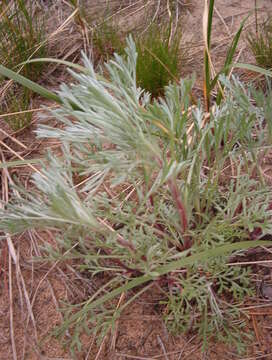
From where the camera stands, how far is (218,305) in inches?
48.0

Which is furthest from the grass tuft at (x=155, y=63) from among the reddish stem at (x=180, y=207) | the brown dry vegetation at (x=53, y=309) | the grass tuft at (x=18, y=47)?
the reddish stem at (x=180, y=207)

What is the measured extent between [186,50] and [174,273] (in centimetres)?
111

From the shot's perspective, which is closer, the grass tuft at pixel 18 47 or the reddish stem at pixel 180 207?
the reddish stem at pixel 180 207

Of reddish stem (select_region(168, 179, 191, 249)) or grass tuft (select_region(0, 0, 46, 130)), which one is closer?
reddish stem (select_region(168, 179, 191, 249))

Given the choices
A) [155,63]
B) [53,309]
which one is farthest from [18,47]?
[53,309]

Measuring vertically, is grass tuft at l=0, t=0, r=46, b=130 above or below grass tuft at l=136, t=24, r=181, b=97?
above

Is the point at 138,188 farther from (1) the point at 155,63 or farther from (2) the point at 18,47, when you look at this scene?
(2) the point at 18,47

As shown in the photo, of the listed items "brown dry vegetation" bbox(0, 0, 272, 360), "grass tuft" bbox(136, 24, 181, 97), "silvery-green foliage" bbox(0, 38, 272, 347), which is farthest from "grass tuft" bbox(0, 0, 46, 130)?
"silvery-green foliage" bbox(0, 38, 272, 347)

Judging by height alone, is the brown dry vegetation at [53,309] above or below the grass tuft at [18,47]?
below

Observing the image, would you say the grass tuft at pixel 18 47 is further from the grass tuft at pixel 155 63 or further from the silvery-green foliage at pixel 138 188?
the silvery-green foliage at pixel 138 188

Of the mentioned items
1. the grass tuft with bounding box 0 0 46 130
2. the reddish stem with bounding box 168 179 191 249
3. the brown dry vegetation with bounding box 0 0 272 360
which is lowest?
the brown dry vegetation with bounding box 0 0 272 360

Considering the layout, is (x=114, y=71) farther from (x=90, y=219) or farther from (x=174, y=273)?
(x=174, y=273)

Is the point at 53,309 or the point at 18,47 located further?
the point at 18,47

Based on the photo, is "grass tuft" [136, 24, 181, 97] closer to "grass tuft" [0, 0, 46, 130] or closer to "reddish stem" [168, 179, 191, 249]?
"grass tuft" [0, 0, 46, 130]
